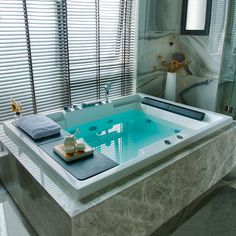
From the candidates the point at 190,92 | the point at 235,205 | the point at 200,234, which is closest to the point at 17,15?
the point at 190,92

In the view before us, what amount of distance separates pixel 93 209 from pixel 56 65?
161cm

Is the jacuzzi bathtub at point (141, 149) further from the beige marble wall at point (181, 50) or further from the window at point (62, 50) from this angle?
the beige marble wall at point (181, 50)

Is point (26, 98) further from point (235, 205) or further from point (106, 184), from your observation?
point (235, 205)

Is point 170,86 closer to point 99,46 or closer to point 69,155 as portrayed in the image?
point 99,46

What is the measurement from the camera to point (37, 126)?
197cm

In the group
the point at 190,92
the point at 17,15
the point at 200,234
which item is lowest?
the point at 200,234

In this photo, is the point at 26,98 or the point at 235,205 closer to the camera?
the point at 235,205

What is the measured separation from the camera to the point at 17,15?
84.6 inches

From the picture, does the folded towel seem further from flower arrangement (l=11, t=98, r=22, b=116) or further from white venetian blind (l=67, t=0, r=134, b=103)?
white venetian blind (l=67, t=0, r=134, b=103)

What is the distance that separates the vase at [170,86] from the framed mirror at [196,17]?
536 mm

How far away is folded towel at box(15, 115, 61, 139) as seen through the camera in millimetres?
1914

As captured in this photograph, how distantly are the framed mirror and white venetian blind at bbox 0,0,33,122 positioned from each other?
183 cm

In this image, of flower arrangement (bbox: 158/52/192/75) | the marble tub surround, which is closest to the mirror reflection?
flower arrangement (bbox: 158/52/192/75)

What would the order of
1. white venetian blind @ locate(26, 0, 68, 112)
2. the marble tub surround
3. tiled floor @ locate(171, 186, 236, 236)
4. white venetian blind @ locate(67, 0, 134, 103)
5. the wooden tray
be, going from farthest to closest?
1. white venetian blind @ locate(67, 0, 134, 103)
2. white venetian blind @ locate(26, 0, 68, 112)
3. tiled floor @ locate(171, 186, 236, 236)
4. the wooden tray
5. the marble tub surround
